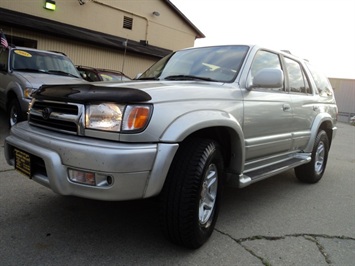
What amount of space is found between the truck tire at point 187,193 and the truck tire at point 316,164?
2.73 m

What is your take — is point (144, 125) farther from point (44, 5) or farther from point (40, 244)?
point (44, 5)

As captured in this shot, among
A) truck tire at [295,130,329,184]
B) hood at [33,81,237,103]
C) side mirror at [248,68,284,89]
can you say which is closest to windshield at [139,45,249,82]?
side mirror at [248,68,284,89]

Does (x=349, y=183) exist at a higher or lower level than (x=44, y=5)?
lower

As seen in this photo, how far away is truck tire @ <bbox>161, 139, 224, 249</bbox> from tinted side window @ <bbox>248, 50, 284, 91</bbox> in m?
1.16

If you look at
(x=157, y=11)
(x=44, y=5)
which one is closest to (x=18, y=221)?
(x=44, y=5)

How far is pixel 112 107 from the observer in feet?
7.50

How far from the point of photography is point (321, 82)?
17.3ft

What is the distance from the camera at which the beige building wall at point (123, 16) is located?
1320 cm

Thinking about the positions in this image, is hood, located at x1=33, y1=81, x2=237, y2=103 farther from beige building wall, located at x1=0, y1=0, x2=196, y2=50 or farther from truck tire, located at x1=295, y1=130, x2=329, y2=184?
beige building wall, located at x1=0, y1=0, x2=196, y2=50

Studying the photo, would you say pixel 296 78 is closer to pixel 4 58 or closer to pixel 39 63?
pixel 39 63

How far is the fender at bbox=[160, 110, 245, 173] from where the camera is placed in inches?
92.2

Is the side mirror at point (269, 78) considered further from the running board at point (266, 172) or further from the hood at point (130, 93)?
the running board at point (266, 172)

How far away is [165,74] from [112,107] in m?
1.53

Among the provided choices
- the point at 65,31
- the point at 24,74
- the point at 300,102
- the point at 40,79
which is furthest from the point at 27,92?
the point at 65,31
